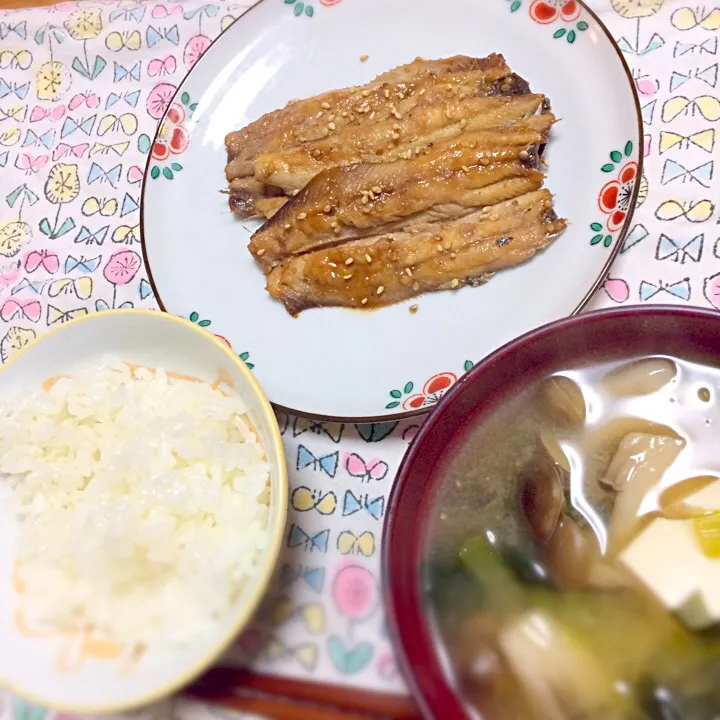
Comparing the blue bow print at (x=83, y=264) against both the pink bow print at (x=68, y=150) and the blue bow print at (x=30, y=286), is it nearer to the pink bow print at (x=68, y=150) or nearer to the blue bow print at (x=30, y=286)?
the blue bow print at (x=30, y=286)

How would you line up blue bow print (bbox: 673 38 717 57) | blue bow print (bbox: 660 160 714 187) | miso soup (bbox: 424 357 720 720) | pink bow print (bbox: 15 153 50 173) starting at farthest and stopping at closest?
pink bow print (bbox: 15 153 50 173) → blue bow print (bbox: 673 38 717 57) → blue bow print (bbox: 660 160 714 187) → miso soup (bbox: 424 357 720 720)

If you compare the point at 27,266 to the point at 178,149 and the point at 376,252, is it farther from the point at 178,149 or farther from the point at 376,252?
A: the point at 376,252

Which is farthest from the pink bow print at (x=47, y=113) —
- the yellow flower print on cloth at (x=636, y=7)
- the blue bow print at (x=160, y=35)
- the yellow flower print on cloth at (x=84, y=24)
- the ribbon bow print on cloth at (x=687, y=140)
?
the ribbon bow print on cloth at (x=687, y=140)

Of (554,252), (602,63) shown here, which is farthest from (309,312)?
(602,63)

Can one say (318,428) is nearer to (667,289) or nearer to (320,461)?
(320,461)

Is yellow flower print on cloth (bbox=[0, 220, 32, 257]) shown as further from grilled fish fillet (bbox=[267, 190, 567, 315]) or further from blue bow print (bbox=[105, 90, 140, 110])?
grilled fish fillet (bbox=[267, 190, 567, 315])

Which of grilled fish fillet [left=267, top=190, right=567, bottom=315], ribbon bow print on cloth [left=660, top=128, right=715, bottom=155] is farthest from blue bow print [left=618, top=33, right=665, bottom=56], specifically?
grilled fish fillet [left=267, top=190, right=567, bottom=315]
